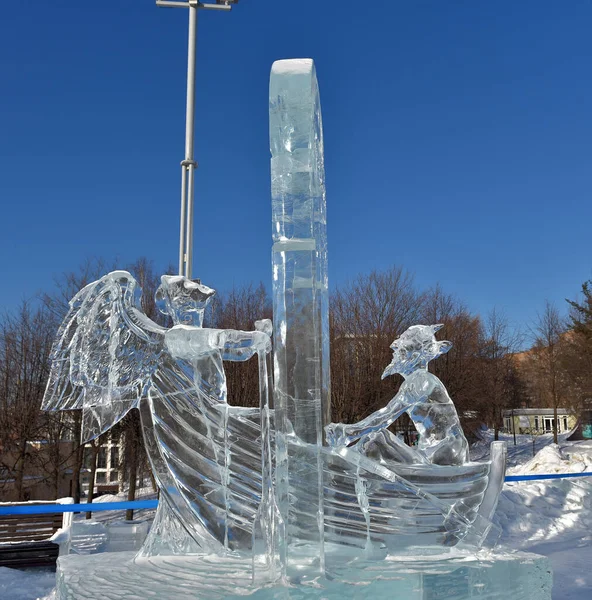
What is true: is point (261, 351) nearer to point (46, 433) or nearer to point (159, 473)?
point (159, 473)

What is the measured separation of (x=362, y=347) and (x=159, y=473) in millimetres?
13403

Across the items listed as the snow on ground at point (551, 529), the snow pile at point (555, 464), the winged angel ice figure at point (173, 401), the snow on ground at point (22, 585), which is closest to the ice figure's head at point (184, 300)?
the winged angel ice figure at point (173, 401)

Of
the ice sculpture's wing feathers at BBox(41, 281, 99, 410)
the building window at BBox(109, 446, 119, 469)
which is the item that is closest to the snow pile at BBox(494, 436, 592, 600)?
the ice sculpture's wing feathers at BBox(41, 281, 99, 410)

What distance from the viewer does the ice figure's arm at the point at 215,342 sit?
12.1 feet

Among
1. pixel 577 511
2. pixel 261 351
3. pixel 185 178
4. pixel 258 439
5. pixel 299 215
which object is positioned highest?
pixel 185 178

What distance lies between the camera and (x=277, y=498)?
3328 mm

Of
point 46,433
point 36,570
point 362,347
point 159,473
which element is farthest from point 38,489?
point 159,473

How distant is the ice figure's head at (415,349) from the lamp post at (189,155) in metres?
3.87

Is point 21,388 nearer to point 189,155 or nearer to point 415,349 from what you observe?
point 189,155

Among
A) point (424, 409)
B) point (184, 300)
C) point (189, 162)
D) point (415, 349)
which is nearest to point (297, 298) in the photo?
point (184, 300)

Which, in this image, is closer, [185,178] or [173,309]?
[173,309]

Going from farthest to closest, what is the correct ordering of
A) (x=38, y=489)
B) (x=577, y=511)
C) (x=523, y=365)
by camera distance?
(x=523, y=365) → (x=38, y=489) → (x=577, y=511)

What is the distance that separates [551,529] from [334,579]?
8.45m

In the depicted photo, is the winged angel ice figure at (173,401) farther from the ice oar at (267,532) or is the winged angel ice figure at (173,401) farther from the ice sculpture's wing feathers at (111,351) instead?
the ice oar at (267,532)
